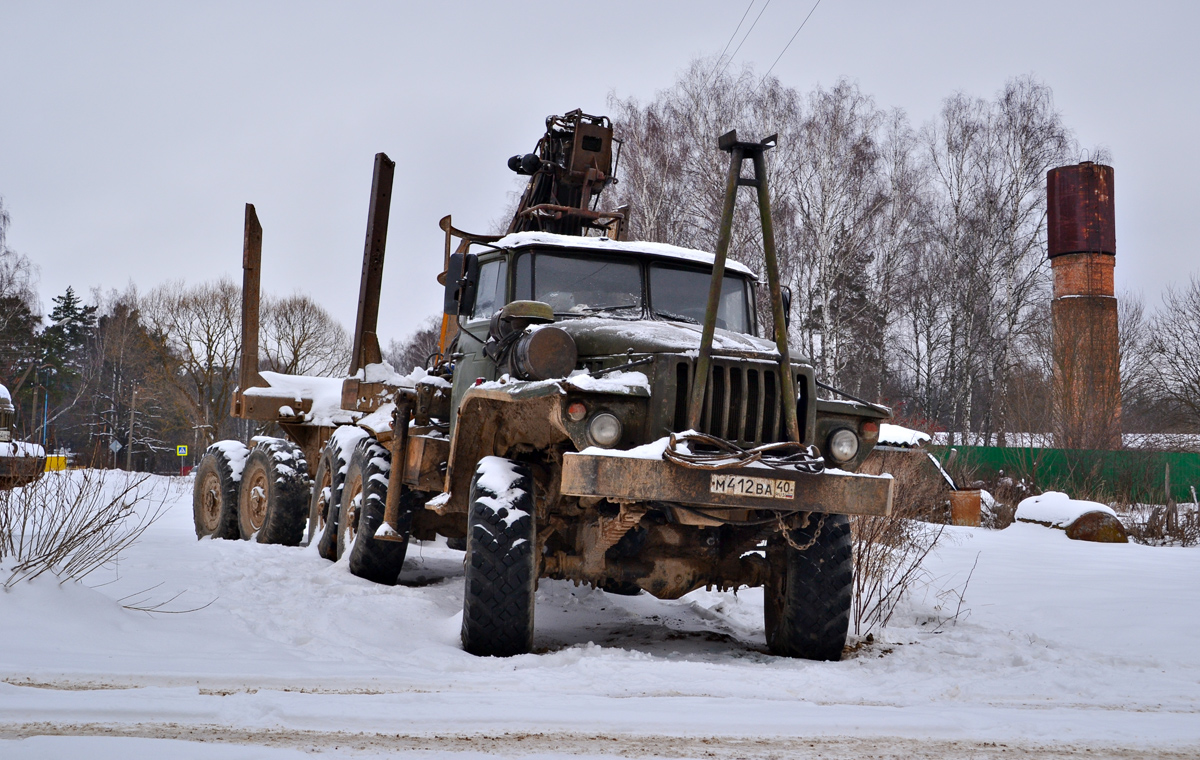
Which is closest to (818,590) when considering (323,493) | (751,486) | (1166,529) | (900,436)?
(751,486)

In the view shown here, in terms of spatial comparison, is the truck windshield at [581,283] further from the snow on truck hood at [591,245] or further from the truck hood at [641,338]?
the truck hood at [641,338]

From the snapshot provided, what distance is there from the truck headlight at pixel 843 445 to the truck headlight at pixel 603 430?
135 centimetres

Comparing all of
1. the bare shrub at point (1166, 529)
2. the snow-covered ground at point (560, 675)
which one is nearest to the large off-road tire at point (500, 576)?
the snow-covered ground at point (560, 675)

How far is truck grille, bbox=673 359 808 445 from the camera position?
5152 millimetres

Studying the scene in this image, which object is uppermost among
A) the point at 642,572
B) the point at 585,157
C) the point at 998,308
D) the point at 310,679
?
the point at 998,308

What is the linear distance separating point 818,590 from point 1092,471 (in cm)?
1655

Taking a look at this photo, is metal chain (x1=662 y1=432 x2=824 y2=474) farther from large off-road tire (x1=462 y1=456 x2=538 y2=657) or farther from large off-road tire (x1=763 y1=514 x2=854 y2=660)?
large off-road tire (x1=462 y1=456 x2=538 y2=657)

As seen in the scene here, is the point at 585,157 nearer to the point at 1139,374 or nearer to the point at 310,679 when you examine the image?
the point at 310,679

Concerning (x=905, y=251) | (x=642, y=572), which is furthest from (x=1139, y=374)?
(x=642, y=572)

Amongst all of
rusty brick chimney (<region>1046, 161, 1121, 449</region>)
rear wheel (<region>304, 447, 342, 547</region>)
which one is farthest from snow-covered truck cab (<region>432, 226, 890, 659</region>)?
rusty brick chimney (<region>1046, 161, 1121, 449</region>)

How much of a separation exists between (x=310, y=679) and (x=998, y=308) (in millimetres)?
26771

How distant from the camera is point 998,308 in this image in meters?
27.7

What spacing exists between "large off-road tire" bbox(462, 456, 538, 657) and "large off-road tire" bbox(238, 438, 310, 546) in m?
5.37

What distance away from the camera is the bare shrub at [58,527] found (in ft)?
17.7
